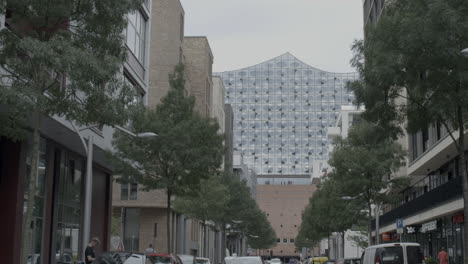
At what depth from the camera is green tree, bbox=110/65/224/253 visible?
99.4 ft

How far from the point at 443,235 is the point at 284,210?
13759cm

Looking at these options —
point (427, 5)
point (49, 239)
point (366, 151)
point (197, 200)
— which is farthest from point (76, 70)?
point (197, 200)

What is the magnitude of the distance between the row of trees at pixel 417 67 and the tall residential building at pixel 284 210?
150581 millimetres

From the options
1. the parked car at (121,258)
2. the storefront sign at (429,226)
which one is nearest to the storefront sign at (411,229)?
the storefront sign at (429,226)

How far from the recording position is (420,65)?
64.4 feet

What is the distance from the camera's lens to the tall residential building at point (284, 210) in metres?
174

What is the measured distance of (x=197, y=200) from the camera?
169ft

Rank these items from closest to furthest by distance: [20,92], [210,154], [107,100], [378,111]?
[20,92]
[107,100]
[378,111]
[210,154]

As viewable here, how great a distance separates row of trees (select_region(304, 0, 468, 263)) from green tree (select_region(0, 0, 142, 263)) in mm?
7563

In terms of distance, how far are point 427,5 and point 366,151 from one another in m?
26.8

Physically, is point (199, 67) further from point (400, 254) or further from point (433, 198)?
point (400, 254)

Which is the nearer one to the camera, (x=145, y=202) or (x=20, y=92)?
(x=20, y=92)

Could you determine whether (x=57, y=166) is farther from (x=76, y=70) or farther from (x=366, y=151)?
(x=366, y=151)

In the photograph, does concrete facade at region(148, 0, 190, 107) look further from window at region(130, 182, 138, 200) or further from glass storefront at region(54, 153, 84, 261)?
glass storefront at region(54, 153, 84, 261)
